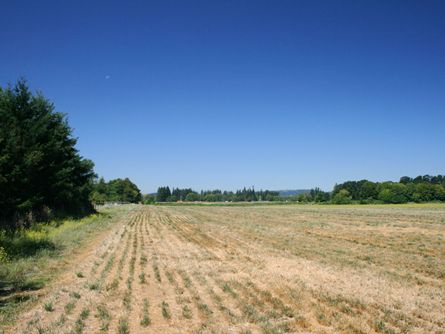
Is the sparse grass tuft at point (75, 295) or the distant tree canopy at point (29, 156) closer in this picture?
the sparse grass tuft at point (75, 295)

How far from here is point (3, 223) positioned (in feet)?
62.2

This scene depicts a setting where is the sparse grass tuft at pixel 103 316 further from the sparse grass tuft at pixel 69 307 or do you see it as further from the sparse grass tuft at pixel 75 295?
the sparse grass tuft at pixel 75 295

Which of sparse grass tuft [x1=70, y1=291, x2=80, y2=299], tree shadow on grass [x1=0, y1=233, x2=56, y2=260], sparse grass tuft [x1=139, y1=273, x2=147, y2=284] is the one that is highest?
tree shadow on grass [x1=0, y1=233, x2=56, y2=260]

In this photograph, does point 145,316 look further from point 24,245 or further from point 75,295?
point 24,245

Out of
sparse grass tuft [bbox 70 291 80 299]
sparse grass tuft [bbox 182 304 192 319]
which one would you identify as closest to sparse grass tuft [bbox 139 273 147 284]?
sparse grass tuft [bbox 70 291 80 299]

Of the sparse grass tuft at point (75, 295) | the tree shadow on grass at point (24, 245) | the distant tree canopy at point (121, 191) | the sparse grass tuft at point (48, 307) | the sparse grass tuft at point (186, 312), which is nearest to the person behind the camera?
the sparse grass tuft at point (186, 312)

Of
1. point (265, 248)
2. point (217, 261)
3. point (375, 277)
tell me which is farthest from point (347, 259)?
point (217, 261)

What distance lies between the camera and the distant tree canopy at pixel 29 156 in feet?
62.7

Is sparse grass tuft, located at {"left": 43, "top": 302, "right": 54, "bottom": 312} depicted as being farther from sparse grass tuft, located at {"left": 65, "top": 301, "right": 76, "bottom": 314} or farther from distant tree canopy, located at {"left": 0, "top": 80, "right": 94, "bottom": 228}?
distant tree canopy, located at {"left": 0, "top": 80, "right": 94, "bottom": 228}

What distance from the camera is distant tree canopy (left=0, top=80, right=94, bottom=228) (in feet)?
62.7

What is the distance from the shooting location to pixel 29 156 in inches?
804

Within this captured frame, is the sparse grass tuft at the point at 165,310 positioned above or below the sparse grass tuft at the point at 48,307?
below

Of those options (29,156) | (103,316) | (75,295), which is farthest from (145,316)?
(29,156)

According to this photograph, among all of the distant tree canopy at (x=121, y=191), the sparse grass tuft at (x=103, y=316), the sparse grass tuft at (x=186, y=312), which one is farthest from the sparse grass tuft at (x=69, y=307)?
the distant tree canopy at (x=121, y=191)
